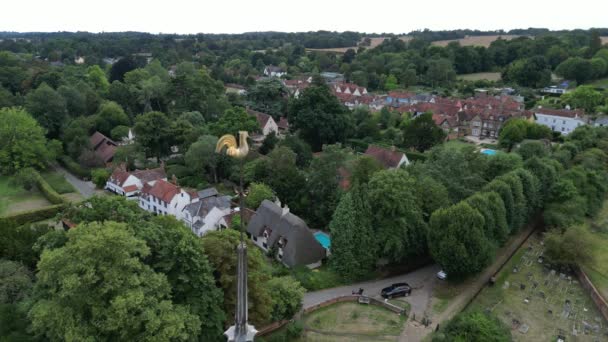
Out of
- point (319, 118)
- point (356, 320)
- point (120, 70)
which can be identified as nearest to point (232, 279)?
point (356, 320)

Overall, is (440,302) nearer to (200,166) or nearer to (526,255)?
(526,255)

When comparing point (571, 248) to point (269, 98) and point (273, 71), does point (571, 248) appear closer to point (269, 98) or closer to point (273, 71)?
point (269, 98)

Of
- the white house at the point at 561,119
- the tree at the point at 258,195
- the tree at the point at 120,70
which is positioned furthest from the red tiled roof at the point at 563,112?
the tree at the point at 120,70

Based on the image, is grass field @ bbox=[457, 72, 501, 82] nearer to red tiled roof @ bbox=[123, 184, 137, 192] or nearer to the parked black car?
red tiled roof @ bbox=[123, 184, 137, 192]

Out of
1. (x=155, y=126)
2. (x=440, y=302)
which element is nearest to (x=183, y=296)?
(x=440, y=302)

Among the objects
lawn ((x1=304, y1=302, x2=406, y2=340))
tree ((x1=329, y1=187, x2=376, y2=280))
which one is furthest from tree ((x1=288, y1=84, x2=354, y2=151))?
lawn ((x1=304, y1=302, x2=406, y2=340))

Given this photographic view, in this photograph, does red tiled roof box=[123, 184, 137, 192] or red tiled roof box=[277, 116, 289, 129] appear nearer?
red tiled roof box=[123, 184, 137, 192]
